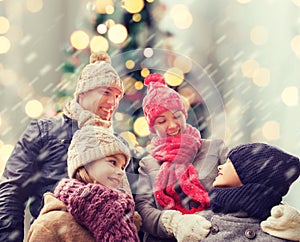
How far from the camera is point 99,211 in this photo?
94 cm

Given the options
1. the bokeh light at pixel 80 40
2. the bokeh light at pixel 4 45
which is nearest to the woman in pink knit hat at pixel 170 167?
the bokeh light at pixel 80 40

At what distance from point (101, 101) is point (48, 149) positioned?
7.2 inches

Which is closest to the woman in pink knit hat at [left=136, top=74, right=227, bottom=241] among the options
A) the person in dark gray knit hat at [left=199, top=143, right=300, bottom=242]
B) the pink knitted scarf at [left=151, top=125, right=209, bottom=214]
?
the pink knitted scarf at [left=151, top=125, right=209, bottom=214]

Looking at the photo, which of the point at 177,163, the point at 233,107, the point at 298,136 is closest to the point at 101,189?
the point at 177,163

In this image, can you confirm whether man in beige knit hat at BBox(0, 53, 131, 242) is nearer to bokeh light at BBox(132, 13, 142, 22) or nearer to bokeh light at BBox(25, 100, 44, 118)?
bokeh light at BBox(132, 13, 142, 22)

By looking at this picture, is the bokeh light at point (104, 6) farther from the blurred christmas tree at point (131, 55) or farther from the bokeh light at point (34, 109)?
the bokeh light at point (34, 109)

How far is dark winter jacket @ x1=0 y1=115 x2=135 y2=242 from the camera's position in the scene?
1148 mm

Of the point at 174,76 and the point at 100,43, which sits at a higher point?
the point at 100,43

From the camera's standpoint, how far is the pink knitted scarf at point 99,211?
3.04 ft

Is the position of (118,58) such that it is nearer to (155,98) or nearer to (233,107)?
(155,98)

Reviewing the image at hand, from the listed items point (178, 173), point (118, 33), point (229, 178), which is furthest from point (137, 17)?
point (229, 178)

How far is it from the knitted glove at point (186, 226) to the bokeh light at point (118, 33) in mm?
747

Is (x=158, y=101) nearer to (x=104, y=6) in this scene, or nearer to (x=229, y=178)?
(x=229, y=178)

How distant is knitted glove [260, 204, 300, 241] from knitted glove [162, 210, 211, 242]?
4.9 inches
